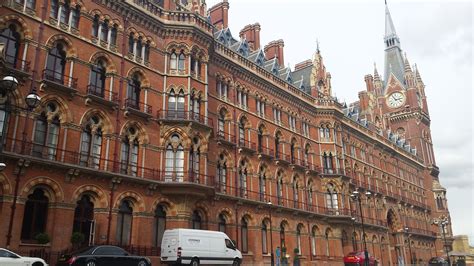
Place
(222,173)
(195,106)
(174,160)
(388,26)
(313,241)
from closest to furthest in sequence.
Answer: (174,160), (195,106), (222,173), (313,241), (388,26)

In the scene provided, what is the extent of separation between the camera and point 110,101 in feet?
91.5

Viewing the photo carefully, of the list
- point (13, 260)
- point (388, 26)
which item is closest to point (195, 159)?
point (13, 260)

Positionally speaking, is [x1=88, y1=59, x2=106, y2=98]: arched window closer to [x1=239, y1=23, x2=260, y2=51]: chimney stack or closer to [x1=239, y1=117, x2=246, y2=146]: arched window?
[x1=239, y1=117, x2=246, y2=146]: arched window

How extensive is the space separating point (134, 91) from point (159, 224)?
9665 mm

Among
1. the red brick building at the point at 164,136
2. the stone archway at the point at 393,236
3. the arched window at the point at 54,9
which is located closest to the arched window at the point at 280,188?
the red brick building at the point at 164,136

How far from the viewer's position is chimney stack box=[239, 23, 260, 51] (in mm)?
49625

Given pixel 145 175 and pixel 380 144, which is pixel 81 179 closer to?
pixel 145 175

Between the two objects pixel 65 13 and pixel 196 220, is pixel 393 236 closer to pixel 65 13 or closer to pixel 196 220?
pixel 196 220

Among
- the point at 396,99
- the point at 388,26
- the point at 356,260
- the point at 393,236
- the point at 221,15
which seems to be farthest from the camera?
the point at 388,26

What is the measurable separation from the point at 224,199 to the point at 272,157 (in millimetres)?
8596

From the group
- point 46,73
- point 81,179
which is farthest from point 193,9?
point 81,179

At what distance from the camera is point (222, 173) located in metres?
36.1

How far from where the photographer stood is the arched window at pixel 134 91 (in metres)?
30.2

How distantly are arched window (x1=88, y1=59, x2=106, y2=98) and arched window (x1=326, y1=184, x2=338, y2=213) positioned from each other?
94.5 ft
